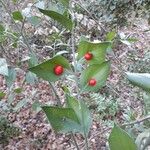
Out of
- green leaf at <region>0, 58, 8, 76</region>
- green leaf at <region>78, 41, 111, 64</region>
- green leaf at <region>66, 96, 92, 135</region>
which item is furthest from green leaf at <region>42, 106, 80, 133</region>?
green leaf at <region>0, 58, 8, 76</region>

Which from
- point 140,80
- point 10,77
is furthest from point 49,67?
point 10,77

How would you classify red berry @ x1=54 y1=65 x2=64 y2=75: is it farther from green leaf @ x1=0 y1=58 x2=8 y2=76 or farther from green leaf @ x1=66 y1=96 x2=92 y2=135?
green leaf @ x1=0 y1=58 x2=8 y2=76

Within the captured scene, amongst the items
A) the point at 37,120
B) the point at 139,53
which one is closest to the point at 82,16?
the point at 139,53

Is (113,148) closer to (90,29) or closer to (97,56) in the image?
(97,56)

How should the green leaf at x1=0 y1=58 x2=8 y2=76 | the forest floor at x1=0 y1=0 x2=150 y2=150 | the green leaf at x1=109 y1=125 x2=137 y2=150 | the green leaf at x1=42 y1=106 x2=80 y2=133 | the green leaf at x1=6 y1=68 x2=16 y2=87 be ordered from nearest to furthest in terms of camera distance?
the green leaf at x1=109 y1=125 x2=137 y2=150, the green leaf at x1=42 y1=106 x2=80 y2=133, the green leaf at x1=0 y1=58 x2=8 y2=76, the green leaf at x1=6 y1=68 x2=16 y2=87, the forest floor at x1=0 y1=0 x2=150 y2=150

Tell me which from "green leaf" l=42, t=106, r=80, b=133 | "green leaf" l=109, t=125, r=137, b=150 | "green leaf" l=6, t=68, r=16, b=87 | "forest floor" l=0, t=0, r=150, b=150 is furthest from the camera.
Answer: "forest floor" l=0, t=0, r=150, b=150
